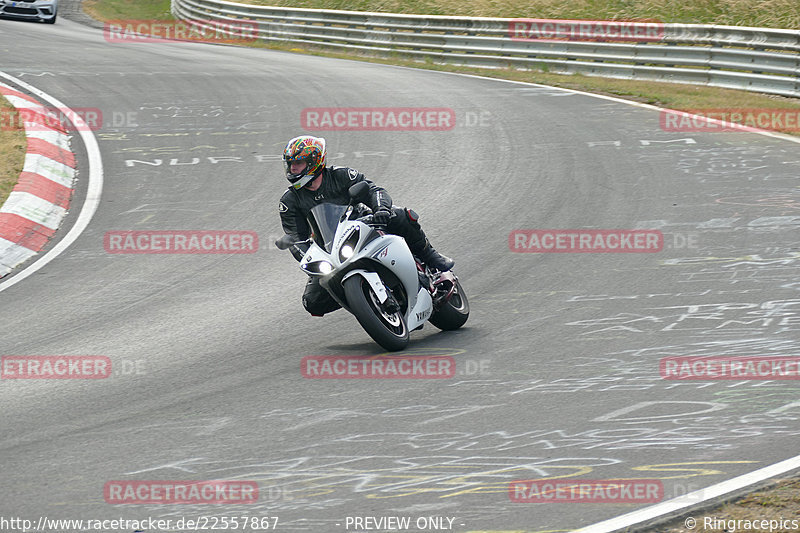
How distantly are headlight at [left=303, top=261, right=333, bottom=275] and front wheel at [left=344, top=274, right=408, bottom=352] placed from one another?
0.54 feet

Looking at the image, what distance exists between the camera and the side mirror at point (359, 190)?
7.54m

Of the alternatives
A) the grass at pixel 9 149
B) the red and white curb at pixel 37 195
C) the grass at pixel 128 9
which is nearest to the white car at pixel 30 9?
the grass at pixel 128 9

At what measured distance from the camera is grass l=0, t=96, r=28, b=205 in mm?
12739

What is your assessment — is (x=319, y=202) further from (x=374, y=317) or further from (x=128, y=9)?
(x=128, y=9)

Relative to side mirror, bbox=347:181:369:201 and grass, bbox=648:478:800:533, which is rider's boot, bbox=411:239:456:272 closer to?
side mirror, bbox=347:181:369:201

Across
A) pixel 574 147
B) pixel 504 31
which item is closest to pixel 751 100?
pixel 574 147

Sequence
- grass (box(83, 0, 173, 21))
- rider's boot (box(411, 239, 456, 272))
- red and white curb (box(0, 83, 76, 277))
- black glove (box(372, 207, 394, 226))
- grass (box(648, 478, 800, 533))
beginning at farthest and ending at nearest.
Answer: grass (box(83, 0, 173, 21))
red and white curb (box(0, 83, 76, 277))
rider's boot (box(411, 239, 456, 272))
black glove (box(372, 207, 394, 226))
grass (box(648, 478, 800, 533))

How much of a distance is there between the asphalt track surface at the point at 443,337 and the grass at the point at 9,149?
0.83 meters

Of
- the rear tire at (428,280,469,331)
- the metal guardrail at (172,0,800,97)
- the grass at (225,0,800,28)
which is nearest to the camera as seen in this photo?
the rear tire at (428,280,469,331)

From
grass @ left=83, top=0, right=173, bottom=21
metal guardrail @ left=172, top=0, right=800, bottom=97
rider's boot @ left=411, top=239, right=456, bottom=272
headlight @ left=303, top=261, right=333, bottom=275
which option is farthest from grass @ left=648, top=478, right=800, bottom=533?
grass @ left=83, top=0, right=173, bottom=21

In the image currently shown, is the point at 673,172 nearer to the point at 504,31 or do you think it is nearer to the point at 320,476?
Answer: the point at 320,476

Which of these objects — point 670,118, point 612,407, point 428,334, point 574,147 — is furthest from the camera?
point 670,118

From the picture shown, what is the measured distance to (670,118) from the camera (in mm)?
16328

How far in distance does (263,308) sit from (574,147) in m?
7.10
